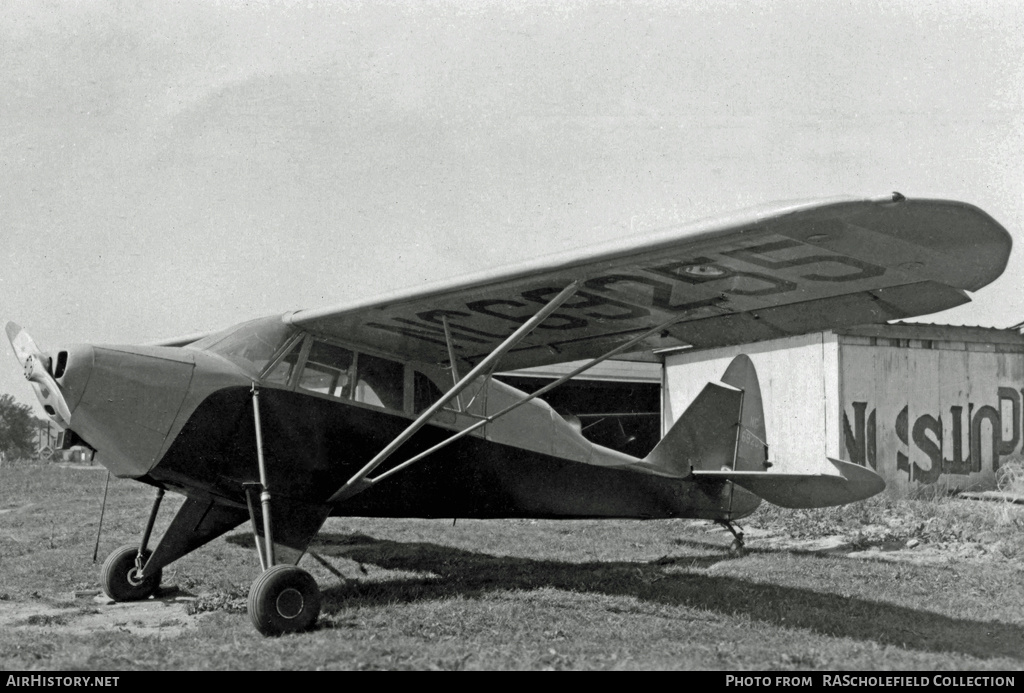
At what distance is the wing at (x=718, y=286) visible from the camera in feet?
14.5

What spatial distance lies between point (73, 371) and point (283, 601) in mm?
1997

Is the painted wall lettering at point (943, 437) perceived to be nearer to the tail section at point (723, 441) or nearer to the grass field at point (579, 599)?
the grass field at point (579, 599)

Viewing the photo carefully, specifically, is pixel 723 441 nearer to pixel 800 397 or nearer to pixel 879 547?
pixel 879 547

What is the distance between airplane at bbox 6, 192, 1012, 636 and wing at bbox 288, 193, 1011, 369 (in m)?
0.02

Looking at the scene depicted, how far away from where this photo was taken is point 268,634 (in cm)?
517

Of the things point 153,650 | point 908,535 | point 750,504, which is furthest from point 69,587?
point 908,535

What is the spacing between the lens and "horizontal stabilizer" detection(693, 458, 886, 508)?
680 centimetres

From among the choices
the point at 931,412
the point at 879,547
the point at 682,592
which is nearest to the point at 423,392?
the point at 682,592

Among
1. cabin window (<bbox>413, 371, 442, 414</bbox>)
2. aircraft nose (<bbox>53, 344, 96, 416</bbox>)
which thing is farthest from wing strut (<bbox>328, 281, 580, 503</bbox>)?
aircraft nose (<bbox>53, 344, 96, 416</bbox>)

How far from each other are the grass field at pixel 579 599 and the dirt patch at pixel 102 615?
28 mm

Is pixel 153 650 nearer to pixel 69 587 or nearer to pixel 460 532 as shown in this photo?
pixel 69 587

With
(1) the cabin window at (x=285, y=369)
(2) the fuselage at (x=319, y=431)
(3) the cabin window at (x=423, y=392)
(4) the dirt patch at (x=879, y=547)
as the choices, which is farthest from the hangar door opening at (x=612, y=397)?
(1) the cabin window at (x=285, y=369)

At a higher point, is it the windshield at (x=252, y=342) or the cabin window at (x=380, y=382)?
the windshield at (x=252, y=342)

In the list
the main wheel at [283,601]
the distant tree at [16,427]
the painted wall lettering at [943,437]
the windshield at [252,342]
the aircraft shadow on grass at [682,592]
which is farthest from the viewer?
the distant tree at [16,427]
